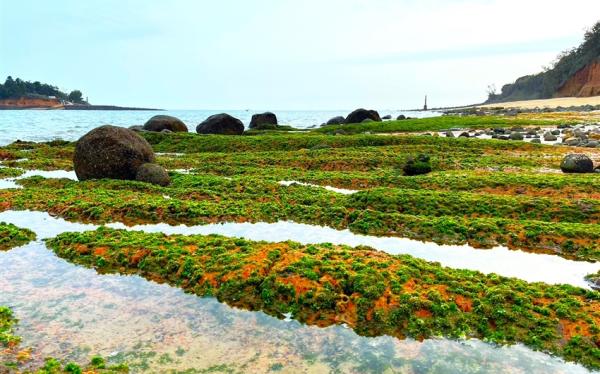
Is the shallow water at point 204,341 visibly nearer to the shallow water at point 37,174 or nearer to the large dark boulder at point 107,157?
the large dark boulder at point 107,157

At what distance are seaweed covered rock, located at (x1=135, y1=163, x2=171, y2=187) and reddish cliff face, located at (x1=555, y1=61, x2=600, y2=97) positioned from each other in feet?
340

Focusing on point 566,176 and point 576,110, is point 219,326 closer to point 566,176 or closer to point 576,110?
point 566,176

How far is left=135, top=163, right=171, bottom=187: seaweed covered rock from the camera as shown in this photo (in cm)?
2070

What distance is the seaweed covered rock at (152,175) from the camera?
20.7m

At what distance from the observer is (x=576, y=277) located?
10203mm

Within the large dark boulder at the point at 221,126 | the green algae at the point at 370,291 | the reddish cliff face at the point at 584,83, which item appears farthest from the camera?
the reddish cliff face at the point at 584,83

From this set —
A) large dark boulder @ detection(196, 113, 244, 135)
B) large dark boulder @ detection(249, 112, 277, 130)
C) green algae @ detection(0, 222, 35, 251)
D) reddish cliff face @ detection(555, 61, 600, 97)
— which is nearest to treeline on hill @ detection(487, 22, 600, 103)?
reddish cliff face @ detection(555, 61, 600, 97)

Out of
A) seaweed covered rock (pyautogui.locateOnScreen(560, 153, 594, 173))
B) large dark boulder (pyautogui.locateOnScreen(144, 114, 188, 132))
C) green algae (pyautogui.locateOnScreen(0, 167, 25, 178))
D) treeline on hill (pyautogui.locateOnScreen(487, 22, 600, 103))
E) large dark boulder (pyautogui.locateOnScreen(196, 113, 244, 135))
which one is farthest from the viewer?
treeline on hill (pyautogui.locateOnScreen(487, 22, 600, 103))

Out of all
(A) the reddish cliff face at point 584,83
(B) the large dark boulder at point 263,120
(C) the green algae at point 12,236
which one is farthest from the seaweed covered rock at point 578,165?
(A) the reddish cliff face at point 584,83

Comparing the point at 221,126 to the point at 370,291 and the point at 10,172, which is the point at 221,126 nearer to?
the point at 10,172

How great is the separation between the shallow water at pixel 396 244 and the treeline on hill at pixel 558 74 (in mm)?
108107

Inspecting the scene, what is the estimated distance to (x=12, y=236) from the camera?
12.4 m

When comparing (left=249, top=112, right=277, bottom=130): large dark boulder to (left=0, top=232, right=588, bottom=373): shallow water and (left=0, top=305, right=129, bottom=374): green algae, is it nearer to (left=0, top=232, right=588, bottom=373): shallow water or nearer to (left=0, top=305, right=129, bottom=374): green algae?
(left=0, top=232, right=588, bottom=373): shallow water

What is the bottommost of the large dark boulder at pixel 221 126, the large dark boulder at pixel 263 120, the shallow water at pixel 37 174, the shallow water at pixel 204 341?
the shallow water at pixel 204 341
